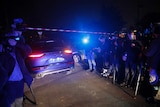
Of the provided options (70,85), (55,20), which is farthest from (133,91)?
(55,20)

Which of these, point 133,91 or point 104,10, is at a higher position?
point 104,10

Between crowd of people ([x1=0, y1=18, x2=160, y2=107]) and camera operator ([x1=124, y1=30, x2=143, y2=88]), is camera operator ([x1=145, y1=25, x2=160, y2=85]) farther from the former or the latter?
camera operator ([x1=124, y1=30, x2=143, y2=88])

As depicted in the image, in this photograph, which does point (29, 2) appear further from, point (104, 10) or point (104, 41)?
point (104, 41)

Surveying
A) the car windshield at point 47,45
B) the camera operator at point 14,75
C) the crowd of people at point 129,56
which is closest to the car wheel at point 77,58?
the crowd of people at point 129,56

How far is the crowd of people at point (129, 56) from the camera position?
4.83m

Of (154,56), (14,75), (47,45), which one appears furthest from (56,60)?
(154,56)

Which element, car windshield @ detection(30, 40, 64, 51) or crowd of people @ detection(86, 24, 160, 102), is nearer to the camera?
crowd of people @ detection(86, 24, 160, 102)

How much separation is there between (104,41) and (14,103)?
5.16 m

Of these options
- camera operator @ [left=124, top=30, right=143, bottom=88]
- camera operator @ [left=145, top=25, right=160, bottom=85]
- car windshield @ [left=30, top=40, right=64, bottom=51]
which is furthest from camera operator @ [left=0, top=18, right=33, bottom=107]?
camera operator @ [left=124, top=30, right=143, bottom=88]

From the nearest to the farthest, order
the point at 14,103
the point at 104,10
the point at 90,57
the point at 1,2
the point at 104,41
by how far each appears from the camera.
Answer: the point at 14,103
the point at 104,41
the point at 90,57
the point at 1,2
the point at 104,10

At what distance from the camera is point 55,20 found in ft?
81.5

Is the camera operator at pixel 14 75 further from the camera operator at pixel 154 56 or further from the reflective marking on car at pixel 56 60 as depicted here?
the camera operator at pixel 154 56

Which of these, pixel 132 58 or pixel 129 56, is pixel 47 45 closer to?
pixel 129 56

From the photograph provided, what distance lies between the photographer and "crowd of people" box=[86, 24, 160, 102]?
483 centimetres
